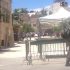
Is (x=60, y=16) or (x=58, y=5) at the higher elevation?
(x=58, y=5)

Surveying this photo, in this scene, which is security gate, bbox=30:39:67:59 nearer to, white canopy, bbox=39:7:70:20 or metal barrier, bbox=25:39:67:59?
metal barrier, bbox=25:39:67:59

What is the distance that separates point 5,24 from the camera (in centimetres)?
3300

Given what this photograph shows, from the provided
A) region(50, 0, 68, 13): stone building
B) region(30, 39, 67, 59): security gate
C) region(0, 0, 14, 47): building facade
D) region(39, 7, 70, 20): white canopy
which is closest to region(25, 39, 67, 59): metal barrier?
region(30, 39, 67, 59): security gate

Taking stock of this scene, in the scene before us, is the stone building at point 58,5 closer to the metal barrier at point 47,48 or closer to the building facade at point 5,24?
the metal barrier at point 47,48

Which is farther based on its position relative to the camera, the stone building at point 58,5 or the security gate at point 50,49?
the stone building at point 58,5

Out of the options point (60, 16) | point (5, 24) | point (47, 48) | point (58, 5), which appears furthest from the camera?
point (5, 24)

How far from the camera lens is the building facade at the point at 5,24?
1244 inches

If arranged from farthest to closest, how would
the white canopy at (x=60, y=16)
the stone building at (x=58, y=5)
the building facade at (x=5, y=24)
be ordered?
the building facade at (x=5, y=24) < the stone building at (x=58, y=5) < the white canopy at (x=60, y=16)

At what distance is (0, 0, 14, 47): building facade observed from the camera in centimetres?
3159

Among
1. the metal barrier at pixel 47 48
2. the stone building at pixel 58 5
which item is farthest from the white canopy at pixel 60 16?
the stone building at pixel 58 5

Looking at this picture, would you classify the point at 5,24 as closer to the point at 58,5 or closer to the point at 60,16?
Result: the point at 58,5

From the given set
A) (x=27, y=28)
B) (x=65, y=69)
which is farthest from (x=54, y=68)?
(x=27, y=28)

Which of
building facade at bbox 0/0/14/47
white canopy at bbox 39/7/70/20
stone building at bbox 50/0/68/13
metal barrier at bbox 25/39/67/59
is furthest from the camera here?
building facade at bbox 0/0/14/47

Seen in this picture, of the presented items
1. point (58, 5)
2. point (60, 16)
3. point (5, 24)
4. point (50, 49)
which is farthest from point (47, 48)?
point (5, 24)
